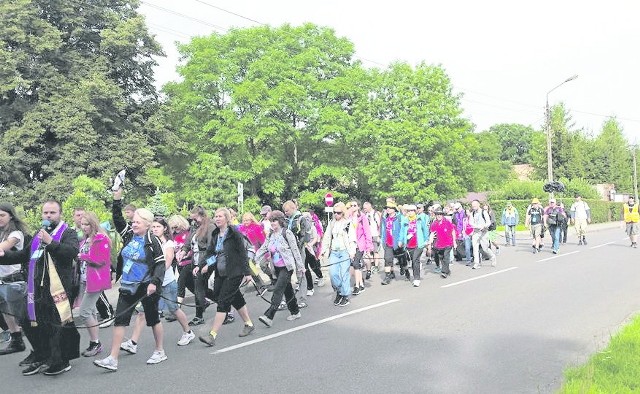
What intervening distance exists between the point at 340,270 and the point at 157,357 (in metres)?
4.27

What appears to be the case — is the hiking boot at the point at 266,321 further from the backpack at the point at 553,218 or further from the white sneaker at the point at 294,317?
the backpack at the point at 553,218

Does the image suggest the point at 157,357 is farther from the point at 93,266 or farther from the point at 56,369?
the point at 93,266

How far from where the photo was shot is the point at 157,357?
6.81 metres

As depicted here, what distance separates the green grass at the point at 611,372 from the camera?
5082 mm

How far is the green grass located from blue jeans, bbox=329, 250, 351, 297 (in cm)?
470

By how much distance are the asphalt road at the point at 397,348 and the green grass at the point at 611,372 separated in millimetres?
246

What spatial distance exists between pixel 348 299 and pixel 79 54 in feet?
89.2

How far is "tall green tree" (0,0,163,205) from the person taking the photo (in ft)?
96.1

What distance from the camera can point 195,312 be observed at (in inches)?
388

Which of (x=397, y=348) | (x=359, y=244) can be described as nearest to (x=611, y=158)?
(x=359, y=244)

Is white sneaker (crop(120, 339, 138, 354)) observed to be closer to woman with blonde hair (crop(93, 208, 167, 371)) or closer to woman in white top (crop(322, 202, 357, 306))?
woman with blonde hair (crop(93, 208, 167, 371))

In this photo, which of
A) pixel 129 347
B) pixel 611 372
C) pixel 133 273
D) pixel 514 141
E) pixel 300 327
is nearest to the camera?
pixel 611 372

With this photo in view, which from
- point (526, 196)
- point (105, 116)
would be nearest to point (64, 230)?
point (105, 116)

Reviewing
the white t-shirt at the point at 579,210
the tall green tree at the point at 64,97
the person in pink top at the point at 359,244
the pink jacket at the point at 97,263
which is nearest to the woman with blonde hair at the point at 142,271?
the pink jacket at the point at 97,263
